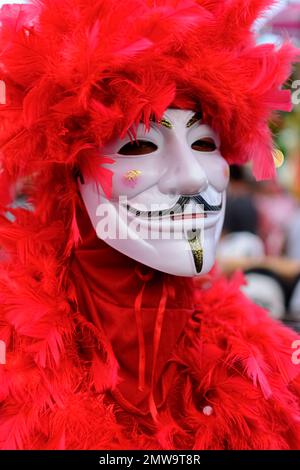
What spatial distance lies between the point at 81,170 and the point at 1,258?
0.95 ft

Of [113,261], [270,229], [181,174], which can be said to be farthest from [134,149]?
[270,229]

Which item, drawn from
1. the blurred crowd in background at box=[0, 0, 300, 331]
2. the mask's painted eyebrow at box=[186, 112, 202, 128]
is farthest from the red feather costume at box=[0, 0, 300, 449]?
the blurred crowd in background at box=[0, 0, 300, 331]

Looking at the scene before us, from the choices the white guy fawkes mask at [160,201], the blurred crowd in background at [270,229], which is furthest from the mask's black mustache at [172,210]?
the blurred crowd in background at [270,229]

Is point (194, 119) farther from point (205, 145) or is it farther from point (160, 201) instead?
point (160, 201)

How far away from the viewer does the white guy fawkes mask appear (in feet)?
3.95

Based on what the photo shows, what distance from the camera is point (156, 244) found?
1211 mm

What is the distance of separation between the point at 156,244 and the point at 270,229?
10.0 ft

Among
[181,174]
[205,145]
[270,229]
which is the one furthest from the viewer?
[270,229]

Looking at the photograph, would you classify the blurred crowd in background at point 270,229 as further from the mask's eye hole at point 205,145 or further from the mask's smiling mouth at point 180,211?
the mask's smiling mouth at point 180,211

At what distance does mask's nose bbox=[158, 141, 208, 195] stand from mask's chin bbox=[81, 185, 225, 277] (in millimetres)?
76

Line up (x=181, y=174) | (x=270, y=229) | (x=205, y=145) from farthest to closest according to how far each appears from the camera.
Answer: (x=270, y=229), (x=205, y=145), (x=181, y=174)

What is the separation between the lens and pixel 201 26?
1.19 metres
